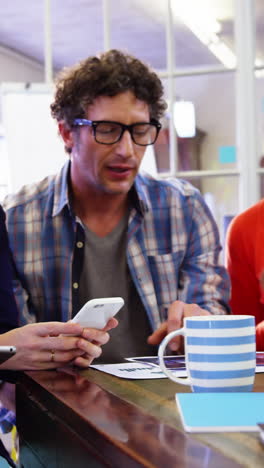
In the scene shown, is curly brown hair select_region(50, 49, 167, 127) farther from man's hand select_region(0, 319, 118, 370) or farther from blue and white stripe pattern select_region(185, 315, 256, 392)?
blue and white stripe pattern select_region(185, 315, 256, 392)

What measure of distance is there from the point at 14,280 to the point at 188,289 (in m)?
0.43

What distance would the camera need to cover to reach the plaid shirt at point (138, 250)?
1710mm

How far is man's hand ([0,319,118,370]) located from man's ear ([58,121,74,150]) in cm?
88

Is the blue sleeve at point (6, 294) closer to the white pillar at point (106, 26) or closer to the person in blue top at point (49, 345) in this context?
the person in blue top at point (49, 345)

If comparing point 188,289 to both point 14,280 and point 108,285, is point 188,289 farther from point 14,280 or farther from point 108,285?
point 14,280

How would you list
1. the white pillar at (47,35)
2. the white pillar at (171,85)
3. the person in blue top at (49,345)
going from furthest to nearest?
the white pillar at (47,35) < the white pillar at (171,85) < the person in blue top at (49,345)

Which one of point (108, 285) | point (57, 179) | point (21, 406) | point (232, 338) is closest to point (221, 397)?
point (232, 338)

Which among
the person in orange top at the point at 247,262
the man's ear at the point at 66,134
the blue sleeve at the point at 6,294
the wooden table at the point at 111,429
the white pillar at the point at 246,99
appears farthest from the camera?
the white pillar at the point at 246,99

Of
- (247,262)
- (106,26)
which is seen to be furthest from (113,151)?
(106,26)

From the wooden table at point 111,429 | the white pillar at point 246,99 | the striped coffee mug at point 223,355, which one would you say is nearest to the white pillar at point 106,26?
the white pillar at point 246,99

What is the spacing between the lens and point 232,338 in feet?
2.63

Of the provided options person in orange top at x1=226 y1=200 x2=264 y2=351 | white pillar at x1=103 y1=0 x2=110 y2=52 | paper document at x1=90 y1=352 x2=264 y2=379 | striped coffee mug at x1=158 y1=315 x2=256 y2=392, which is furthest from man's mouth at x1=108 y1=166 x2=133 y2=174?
→ white pillar at x1=103 y1=0 x2=110 y2=52

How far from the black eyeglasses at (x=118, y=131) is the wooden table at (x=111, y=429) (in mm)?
793

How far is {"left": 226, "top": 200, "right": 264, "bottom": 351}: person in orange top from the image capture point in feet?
5.95
